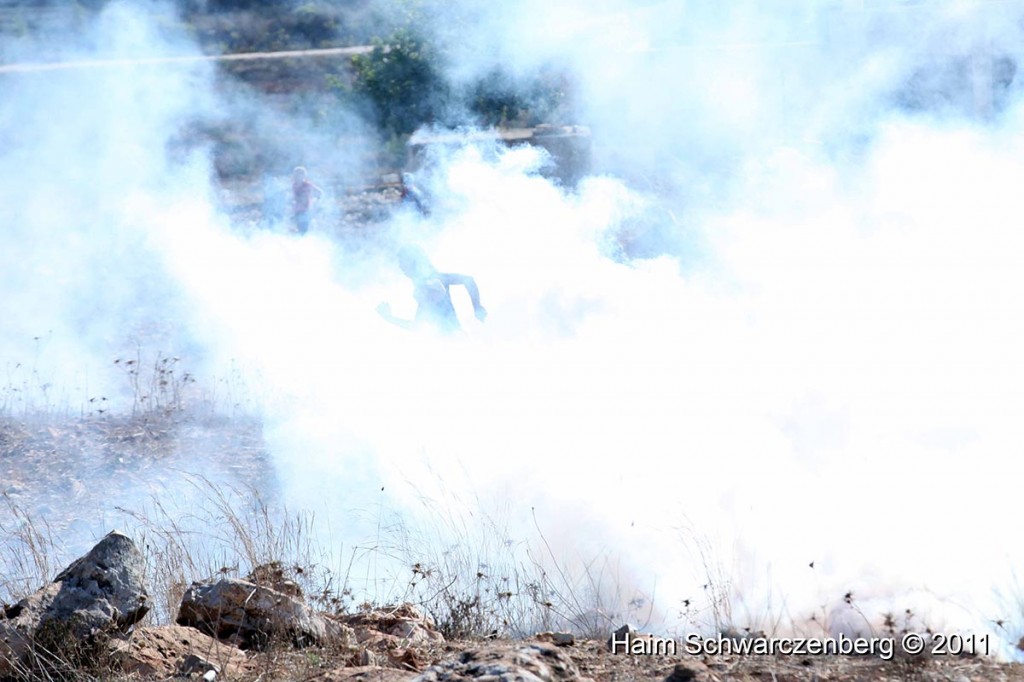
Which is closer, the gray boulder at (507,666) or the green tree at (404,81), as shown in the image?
the gray boulder at (507,666)

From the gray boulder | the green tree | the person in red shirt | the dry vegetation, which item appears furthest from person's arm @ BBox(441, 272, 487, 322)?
the green tree

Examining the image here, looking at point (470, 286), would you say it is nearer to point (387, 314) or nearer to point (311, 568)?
point (387, 314)

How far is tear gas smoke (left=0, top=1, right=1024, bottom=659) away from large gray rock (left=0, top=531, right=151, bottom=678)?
243cm

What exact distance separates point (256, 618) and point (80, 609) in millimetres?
670

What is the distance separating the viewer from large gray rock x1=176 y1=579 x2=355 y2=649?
14.0 feet

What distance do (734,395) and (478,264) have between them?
12.2ft

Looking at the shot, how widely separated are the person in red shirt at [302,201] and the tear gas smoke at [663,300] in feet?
0.67

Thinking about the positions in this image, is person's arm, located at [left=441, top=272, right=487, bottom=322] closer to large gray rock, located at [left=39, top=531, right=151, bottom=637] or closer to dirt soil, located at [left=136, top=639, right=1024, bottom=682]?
dirt soil, located at [left=136, top=639, right=1024, bottom=682]

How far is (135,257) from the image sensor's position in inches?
470

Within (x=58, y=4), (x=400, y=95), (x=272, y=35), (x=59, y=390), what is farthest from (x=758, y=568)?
(x=272, y=35)

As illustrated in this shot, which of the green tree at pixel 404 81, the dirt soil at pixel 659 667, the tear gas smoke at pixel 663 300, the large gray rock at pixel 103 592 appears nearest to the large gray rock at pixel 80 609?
the large gray rock at pixel 103 592

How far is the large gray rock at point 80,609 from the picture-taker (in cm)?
387

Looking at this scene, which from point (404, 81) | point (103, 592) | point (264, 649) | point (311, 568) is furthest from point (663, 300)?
point (404, 81)

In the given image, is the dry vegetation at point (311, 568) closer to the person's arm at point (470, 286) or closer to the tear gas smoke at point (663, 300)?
the tear gas smoke at point (663, 300)
